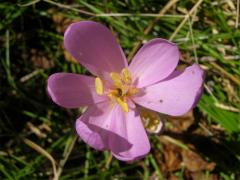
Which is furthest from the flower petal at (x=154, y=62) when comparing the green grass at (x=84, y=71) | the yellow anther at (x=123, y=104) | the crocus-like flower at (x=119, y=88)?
the green grass at (x=84, y=71)

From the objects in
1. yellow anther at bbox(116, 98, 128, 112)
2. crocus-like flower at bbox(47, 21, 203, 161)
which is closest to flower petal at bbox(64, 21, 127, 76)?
crocus-like flower at bbox(47, 21, 203, 161)

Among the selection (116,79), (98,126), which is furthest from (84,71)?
(98,126)

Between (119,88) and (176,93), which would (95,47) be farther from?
(176,93)

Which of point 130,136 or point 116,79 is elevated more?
point 116,79

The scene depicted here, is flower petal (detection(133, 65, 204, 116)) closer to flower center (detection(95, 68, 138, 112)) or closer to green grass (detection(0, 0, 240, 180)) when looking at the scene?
flower center (detection(95, 68, 138, 112))

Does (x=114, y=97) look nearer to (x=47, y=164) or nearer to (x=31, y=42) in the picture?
(x=47, y=164)

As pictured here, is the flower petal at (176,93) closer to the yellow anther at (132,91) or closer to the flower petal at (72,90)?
the yellow anther at (132,91)
